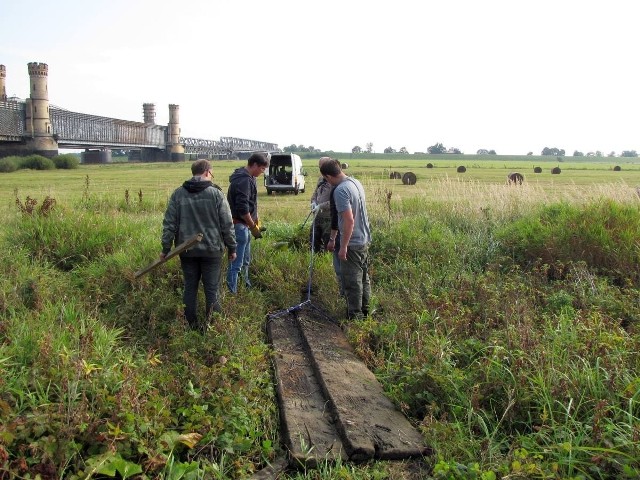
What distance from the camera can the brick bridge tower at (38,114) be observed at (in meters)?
42.1

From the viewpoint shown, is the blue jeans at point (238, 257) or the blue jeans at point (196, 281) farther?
the blue jeans at point (238, 257)

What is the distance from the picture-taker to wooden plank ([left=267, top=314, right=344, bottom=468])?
3475 mm

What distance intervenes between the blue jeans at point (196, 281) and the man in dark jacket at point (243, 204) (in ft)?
2.52

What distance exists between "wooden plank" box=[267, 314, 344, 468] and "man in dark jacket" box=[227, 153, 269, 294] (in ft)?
3.27

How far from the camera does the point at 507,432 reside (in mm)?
3682

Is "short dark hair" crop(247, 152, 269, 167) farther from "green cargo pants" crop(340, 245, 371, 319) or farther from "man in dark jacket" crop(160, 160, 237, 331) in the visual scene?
"green cargo pants" crop(340, 245, 371, 319)

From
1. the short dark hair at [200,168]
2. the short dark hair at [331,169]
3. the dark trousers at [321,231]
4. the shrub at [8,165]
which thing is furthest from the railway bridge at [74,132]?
the short dark hair at [331,169]

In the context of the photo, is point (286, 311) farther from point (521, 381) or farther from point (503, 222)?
point (503, 222)

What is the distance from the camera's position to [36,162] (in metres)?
39.1

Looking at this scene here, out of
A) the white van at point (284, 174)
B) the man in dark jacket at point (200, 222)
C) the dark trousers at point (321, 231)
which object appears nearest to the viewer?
the man in dark jacket at point (200, 222)

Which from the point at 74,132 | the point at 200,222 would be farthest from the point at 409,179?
the point at 74,132

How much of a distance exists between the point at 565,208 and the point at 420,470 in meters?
6.39

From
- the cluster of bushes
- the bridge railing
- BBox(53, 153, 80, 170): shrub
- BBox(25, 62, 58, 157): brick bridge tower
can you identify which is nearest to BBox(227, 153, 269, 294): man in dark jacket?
the cluster of bushes

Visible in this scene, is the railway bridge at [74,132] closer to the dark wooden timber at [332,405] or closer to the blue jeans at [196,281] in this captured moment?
the blue jeans at [196,281]
